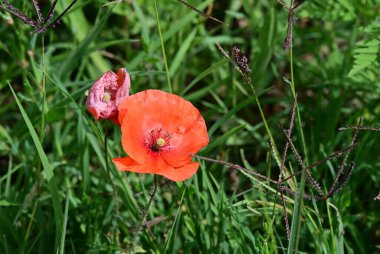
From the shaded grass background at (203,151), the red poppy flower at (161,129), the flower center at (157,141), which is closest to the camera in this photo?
the red poppy flower at (161,129)

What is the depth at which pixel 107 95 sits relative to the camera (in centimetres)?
200

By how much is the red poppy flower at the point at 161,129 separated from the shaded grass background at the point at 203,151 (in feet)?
0.51

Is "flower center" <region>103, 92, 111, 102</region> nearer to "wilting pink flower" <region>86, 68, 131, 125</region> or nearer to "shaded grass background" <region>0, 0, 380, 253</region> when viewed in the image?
"wilting pink flower" <region>86, 68, 131, 125</region>

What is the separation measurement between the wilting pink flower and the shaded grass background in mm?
95

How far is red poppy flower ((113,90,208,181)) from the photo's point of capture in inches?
77.4

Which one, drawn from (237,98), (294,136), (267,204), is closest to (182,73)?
(237,98)

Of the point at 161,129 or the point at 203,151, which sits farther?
the point at 203,151

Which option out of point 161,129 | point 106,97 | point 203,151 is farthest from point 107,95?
point 203,151

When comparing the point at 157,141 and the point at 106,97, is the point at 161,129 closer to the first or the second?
the point at 157,141

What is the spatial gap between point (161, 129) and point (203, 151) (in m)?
0.35

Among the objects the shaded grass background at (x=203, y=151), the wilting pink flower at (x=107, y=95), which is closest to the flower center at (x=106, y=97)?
the wilting pink flower at (x=107, y=95)

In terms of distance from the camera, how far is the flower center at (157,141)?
2066 millimetres

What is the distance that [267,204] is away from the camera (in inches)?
88.0

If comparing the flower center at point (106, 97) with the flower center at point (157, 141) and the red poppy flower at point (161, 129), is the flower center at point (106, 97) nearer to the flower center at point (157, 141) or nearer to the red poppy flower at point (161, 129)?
the red poppy flower at point (161, 129)
